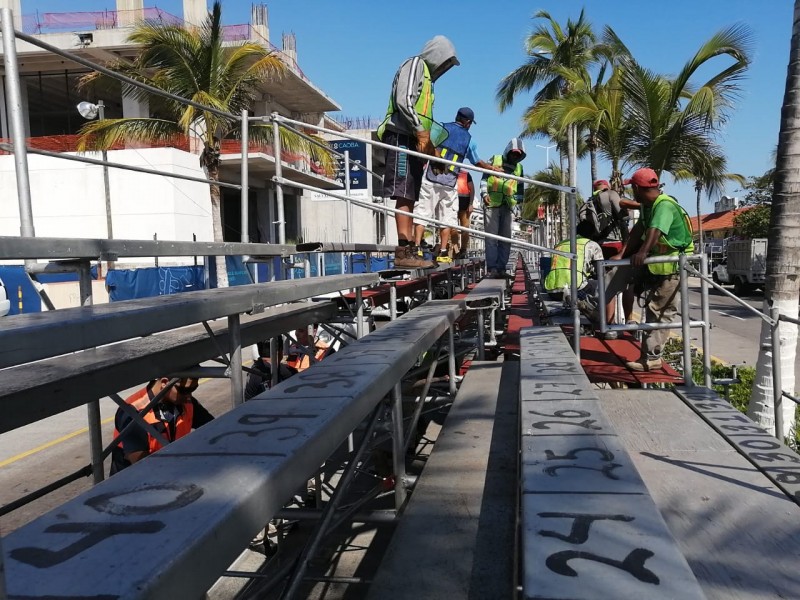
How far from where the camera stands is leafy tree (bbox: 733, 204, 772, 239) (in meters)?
37.3

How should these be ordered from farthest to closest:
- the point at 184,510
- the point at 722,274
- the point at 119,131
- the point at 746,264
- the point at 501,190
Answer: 1. the point at 722,274
2. the point at 746,264
3. the point at 119,131
4. the point at 501,190
5. the point at 184,510

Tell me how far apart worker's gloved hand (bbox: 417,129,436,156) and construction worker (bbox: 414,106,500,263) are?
0.33 m

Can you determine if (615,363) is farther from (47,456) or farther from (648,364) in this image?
(47,456)

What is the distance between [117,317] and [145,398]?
330cm

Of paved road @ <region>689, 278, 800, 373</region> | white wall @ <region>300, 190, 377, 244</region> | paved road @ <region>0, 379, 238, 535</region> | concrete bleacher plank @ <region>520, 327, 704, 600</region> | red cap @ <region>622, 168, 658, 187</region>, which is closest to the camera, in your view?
concrete bleacher plank @ <region>520, 327, 704, 600</region>

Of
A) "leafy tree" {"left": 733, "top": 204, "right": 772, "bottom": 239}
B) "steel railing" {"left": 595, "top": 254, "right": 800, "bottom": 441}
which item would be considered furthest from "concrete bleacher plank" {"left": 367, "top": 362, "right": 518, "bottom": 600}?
"leafy tree" {"left": 733, "top": 204, "right": 772, "bottom": 239}

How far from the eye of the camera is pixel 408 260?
612cm

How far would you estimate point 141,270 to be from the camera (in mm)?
17250

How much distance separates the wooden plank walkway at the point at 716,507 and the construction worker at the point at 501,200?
469 centimetres

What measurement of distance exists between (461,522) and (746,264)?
30.1 m

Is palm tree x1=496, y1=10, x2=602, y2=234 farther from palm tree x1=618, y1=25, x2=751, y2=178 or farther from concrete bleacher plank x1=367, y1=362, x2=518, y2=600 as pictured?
concrete bleacher plank x1=367, y1=362, x2=518, y2=600

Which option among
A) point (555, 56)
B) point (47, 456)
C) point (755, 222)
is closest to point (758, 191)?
point (755, 222)

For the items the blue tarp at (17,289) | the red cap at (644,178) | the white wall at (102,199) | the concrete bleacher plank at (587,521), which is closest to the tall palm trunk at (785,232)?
the red cap at (644,178)

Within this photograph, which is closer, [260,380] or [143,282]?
[260,380]
